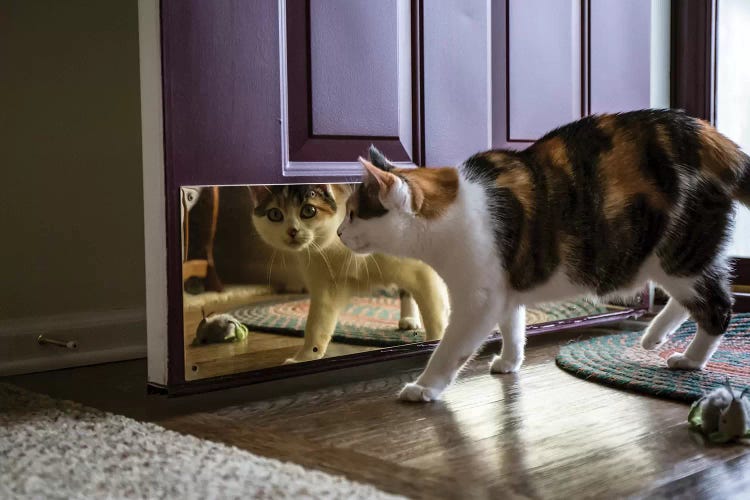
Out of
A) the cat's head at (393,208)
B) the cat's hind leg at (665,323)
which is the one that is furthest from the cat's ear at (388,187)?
the cat's hind leg at (665,323)

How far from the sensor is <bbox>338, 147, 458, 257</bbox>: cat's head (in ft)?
4.69

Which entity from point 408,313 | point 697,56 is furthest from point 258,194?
point 697,56

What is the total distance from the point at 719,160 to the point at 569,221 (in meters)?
0.31

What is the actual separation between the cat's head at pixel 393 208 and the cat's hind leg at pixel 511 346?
323mm

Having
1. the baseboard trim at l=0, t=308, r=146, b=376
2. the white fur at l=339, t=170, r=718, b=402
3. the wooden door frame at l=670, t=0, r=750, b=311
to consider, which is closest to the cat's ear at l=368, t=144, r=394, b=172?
the white fur at l=339, t=170, r=718, b=402

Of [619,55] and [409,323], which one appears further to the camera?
[619,55]

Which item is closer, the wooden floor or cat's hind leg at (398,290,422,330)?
the wooden floor

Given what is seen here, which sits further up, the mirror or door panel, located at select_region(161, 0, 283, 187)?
door panel, located at select_region(161, 0, 283, 187)

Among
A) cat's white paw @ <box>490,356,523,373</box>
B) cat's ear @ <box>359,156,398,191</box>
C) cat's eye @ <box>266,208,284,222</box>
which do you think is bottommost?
cat's white paw @ <box>490,356,523,373</box>

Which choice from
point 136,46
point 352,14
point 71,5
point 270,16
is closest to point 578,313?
point 352,14

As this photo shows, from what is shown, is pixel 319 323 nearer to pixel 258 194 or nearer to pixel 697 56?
pixel 258 194

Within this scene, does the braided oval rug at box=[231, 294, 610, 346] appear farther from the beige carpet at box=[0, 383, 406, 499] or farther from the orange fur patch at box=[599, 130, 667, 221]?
the orange fur patch at box=[599, 130, 667, 221]

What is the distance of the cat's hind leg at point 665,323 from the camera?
171cm

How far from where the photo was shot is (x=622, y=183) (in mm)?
1536
